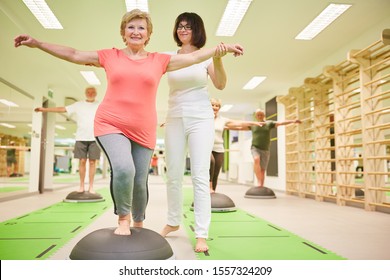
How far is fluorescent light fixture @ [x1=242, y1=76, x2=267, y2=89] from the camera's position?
25.1 ft

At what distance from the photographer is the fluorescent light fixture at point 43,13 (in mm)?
4008

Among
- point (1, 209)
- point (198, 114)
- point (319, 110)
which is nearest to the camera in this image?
point (198, 114)

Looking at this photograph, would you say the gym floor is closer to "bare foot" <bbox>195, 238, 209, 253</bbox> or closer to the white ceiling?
"bare foot" <bbox>195, 238, 209, 253</bbox>

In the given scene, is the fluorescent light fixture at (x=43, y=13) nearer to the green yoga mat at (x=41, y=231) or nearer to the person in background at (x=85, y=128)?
the person in background at (x=85, y=128)

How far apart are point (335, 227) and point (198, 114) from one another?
5.99ft

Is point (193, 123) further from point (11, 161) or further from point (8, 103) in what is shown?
point (11, 161)

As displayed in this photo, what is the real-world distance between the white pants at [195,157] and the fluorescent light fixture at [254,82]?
5.78 meters

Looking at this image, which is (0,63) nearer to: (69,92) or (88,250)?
(69,92)

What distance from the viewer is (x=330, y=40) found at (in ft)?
17.9

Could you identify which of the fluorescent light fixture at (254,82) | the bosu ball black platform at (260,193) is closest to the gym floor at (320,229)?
the bosu ball black platform at (260,193)

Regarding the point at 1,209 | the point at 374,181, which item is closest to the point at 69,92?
the point at 1,209

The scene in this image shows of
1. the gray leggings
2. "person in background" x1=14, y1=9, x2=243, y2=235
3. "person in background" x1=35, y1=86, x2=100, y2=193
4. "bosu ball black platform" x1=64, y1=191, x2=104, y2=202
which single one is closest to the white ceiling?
"person in background" x1=35, y1=86, x2=100, y2=193

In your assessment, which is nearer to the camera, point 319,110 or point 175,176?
point 175,176

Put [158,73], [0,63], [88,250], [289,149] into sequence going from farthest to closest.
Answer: [289,149] → [0,63] → [158,73] → [88,250]
